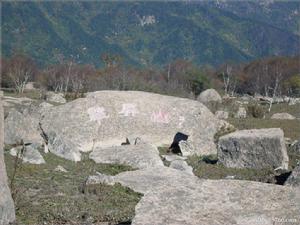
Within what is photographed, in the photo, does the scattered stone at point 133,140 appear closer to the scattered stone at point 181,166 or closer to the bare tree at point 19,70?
the scattered stone at point 181,166

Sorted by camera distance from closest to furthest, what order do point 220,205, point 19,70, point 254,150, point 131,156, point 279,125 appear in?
point 220,205 → point 254,150 → point 131,156 → point 279,125 → point 19,70

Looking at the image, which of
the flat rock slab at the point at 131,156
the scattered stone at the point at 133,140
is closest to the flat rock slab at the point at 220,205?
the flat rock slab at the point at 131,156

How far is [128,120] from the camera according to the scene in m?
26.0

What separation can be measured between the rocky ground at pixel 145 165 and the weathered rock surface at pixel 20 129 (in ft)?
0.14

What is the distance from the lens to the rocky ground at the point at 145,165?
7781mm

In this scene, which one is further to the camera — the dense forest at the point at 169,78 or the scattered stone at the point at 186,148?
the dense forest at the point at 169,78

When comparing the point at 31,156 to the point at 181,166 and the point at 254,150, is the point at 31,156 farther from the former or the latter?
the point at 254,150

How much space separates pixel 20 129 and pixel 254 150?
10014mm

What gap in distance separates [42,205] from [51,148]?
8672mm

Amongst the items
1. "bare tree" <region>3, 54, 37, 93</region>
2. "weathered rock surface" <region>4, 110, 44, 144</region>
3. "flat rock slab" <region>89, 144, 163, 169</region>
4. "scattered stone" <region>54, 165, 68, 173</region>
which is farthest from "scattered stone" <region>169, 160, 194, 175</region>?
"bare tree" <region>3, 54, 37, 93</region>

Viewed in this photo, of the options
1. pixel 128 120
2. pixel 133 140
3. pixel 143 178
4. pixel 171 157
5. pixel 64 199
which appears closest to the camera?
pixel 64 199

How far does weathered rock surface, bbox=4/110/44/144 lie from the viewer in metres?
23.1

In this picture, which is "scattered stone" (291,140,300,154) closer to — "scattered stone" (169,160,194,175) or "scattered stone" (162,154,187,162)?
"scattered stone" (162,154,187,162)

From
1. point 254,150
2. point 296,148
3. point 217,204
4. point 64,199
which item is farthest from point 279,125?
point 217,204
